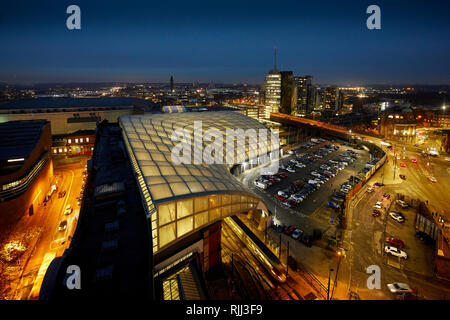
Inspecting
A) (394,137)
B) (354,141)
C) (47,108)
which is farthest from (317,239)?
(47,108)

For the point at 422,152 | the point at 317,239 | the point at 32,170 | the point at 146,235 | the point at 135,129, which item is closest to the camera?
the point at 146,235

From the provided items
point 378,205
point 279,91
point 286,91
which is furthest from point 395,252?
point 286,91

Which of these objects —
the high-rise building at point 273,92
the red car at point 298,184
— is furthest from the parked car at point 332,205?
the high-rise building at point 273,92

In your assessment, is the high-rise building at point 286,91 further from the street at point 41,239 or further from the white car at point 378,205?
the street at point 41,239

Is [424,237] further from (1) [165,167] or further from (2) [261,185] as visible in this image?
(1) [165,167]

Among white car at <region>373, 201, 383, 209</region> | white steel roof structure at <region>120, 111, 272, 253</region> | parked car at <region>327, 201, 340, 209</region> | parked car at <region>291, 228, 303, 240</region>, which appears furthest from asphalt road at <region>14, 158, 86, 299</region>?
white car at <region>373, 201, 383, 209</region>
